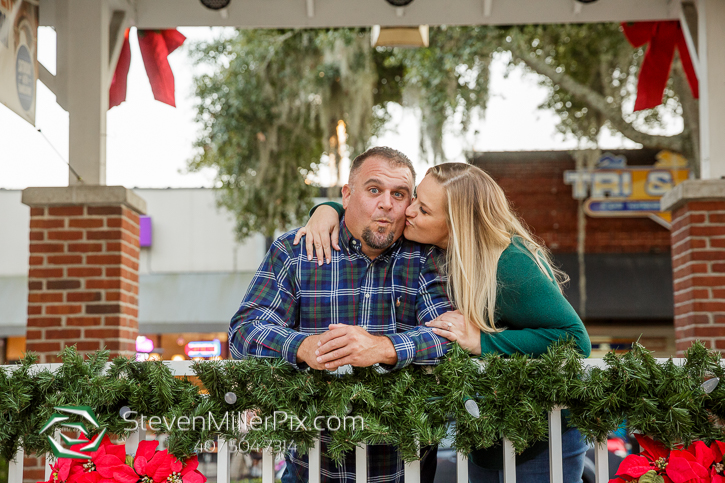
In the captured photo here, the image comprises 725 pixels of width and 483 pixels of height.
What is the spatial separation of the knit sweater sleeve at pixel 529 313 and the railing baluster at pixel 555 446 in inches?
8.1

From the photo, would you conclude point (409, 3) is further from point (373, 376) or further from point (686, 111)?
point (686, 111)

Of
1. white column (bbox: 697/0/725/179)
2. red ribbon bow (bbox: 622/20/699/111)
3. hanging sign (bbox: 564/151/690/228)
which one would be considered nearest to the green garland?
white column (bbox: 697/0/725/179)

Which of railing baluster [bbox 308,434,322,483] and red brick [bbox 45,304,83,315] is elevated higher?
red brick [bbox 45,304,83,315]

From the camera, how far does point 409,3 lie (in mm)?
4719

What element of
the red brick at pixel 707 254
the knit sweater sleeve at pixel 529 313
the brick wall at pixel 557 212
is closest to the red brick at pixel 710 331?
the red brick at pixel 707 254

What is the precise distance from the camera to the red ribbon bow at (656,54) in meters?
5.05

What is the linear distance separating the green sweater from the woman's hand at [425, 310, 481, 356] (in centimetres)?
4

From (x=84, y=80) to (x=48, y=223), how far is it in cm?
100

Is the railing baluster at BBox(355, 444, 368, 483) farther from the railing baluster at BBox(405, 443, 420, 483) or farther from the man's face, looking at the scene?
the man's face

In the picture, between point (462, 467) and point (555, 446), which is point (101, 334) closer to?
point (462, 467)

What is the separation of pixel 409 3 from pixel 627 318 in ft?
26.5

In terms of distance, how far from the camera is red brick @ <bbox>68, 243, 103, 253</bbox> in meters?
4.47

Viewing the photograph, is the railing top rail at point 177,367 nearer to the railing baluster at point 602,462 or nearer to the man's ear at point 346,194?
the railing baluster at point 602,462

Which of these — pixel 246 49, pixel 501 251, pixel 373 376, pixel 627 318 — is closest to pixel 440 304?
pixel 501 251
